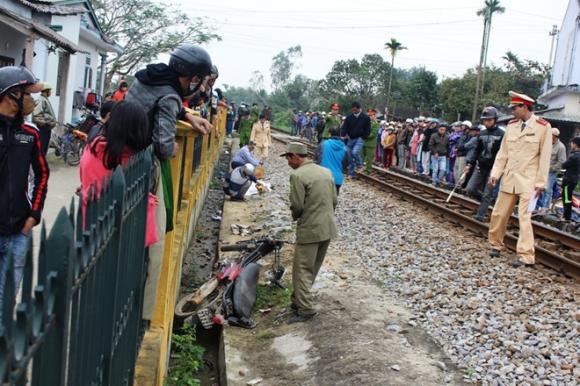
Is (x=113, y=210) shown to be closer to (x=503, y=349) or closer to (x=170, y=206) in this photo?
(x=170, y=206)

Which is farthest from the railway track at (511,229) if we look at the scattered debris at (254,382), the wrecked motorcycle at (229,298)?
the scattered debris at (254,382)

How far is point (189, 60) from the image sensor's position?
4.03m

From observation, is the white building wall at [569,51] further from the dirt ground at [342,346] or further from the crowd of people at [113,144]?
the crowd of people at [113,144]

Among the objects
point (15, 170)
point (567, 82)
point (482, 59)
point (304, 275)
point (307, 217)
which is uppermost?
point (482, 59)

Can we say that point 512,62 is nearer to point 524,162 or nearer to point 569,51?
point 569,51

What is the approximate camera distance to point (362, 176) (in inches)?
731

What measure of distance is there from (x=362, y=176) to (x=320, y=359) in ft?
43.1

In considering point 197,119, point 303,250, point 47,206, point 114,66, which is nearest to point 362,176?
point 47,206

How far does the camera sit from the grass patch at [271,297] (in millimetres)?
7332

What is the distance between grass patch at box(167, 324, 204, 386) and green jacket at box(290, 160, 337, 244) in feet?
4.79

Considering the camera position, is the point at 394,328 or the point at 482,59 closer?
the point at 394,328

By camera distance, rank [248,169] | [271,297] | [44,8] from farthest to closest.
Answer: [44,8] → [248,169] → [271,297]

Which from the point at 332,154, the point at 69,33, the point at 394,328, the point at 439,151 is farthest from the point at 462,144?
the point at 69,33

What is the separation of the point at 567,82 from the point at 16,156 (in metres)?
33.4
